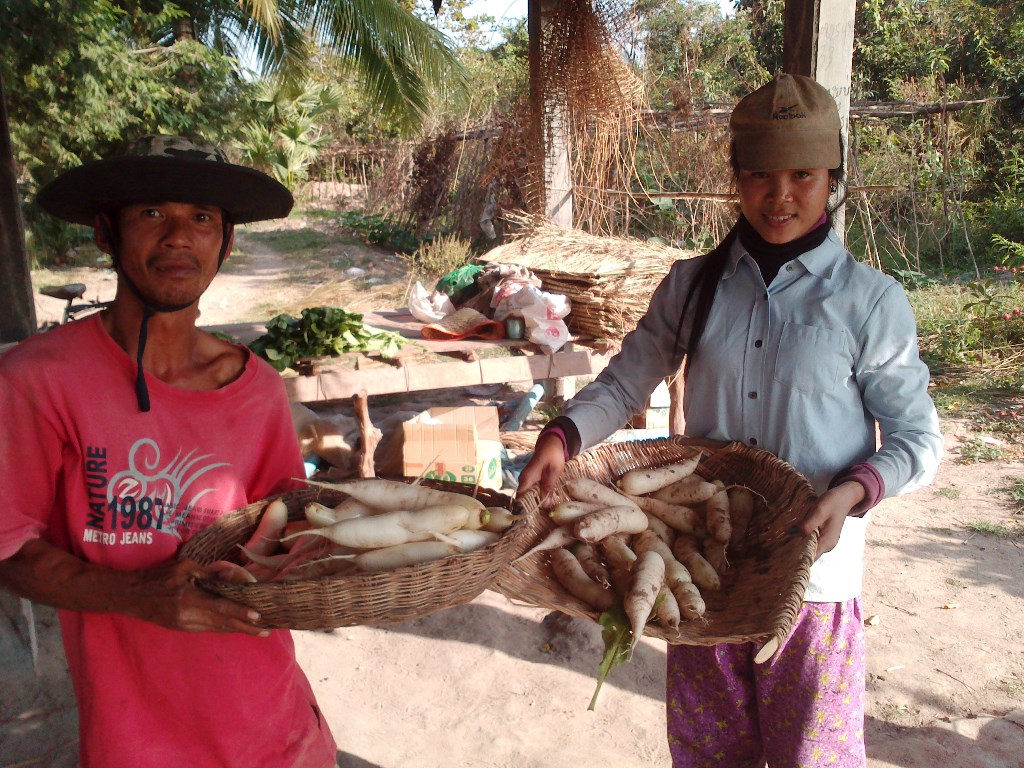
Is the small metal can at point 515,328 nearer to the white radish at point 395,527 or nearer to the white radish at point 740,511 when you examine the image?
the white radish at point 740,511

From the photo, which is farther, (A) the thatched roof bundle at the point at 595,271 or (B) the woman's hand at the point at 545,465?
(A) the thatched roof bundle at the point at 595,271

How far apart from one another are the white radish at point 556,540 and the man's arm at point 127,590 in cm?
68

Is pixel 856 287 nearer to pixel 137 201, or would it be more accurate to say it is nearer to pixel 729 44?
pixel 137 201

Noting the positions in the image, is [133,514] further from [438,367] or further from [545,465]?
[438,367]

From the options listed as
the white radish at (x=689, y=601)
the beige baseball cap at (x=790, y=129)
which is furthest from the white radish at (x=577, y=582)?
the beige baseball cap at (x=790, y=129)

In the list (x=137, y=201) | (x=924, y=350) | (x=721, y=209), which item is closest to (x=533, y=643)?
(x=137, y=201)

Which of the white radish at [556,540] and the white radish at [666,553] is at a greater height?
the white radish at [556,540]

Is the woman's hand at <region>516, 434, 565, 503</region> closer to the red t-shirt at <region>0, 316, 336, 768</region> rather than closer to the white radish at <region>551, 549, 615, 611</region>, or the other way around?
the white radish at <region>551, 549, 615, 611</region>

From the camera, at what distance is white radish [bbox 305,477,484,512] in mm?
1641

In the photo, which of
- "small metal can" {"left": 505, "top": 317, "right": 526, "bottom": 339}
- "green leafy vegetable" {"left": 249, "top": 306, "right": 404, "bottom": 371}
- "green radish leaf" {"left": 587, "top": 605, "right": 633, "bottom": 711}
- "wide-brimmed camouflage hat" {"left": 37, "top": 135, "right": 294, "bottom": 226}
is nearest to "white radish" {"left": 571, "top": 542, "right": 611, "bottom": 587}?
"green radish leaf" {"left": 587, "top": 605, "right": 633, "bottom": 711}

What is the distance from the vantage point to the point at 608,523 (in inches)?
72.5

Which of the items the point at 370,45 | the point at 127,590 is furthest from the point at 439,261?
the point at 127,590

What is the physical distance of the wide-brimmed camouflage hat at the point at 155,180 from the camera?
1420 mm

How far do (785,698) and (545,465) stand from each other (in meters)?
0.77
